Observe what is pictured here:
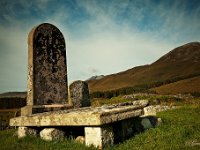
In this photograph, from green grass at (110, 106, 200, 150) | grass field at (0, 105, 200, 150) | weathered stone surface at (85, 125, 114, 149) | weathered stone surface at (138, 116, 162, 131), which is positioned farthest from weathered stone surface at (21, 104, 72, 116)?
green grass at (110, 106, 200, 150)

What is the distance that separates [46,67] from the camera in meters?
10.0

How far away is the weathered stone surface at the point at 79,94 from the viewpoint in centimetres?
1079

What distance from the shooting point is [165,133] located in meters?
6.34

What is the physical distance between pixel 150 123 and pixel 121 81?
7941 cm

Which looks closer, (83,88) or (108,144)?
(108,144)

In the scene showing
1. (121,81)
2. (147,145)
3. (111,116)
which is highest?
(121,81)

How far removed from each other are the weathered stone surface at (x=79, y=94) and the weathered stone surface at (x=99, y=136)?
16.5ft

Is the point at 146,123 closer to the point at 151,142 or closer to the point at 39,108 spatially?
the point at 151,142

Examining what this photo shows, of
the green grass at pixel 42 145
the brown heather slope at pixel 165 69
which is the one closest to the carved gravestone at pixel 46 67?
the green grass at pixel 42 145

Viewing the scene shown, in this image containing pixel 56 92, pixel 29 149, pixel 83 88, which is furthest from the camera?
pixel 83 88

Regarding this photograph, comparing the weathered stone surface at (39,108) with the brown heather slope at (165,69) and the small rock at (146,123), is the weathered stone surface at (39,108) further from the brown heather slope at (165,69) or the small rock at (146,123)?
the brown heather slope at (165,69)

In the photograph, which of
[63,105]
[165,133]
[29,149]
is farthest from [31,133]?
[165,133]

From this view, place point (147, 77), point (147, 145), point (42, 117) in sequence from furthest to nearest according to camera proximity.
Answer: point (147, 77), point (42, 117), point (147, 145)

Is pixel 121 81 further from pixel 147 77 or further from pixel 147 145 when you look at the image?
pixel 147 145
